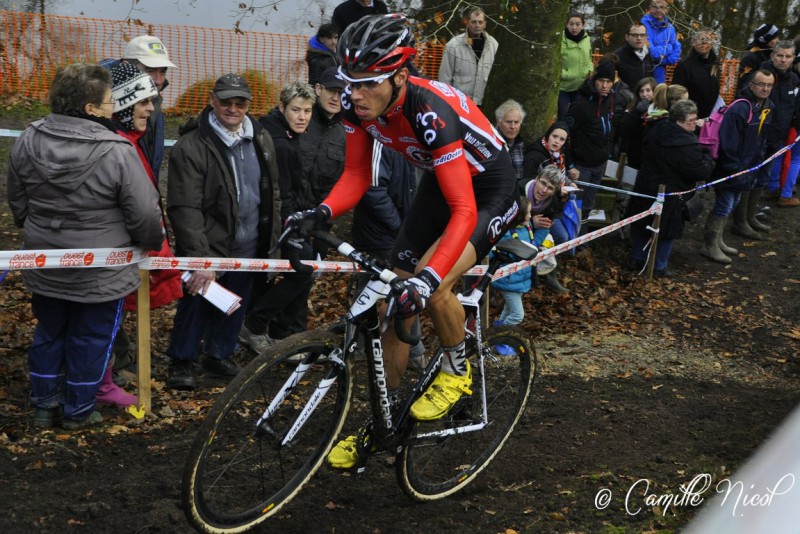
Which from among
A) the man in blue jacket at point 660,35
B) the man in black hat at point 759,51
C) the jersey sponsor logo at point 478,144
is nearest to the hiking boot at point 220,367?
the jersey sponsor logo at point 478,144

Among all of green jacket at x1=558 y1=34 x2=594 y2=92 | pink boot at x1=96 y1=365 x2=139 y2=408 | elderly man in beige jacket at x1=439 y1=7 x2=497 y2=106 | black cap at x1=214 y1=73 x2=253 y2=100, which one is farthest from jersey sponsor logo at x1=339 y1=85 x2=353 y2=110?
green jacket at x1=558 y1=34 x2=594 y2=92

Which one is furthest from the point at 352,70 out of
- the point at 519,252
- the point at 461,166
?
the point at 519,252

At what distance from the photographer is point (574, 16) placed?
41.0 feet

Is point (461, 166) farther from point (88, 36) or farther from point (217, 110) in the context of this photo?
point (88, 36)

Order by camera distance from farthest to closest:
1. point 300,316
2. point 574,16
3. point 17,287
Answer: point 574,16, point 17,287, point 300,316

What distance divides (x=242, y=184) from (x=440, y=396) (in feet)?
8.20

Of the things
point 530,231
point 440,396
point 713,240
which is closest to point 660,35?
point 713,240

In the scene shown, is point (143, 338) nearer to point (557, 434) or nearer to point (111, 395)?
point (111, 395)

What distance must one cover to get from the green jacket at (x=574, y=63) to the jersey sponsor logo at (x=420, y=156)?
8094 millimetres

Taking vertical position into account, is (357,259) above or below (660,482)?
above

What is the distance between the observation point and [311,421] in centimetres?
449

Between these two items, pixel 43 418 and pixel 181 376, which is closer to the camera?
pixel 43 418

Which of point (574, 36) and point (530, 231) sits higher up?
point (574, 36)

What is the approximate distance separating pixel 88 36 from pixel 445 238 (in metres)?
13.0
